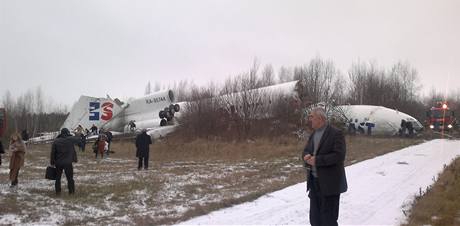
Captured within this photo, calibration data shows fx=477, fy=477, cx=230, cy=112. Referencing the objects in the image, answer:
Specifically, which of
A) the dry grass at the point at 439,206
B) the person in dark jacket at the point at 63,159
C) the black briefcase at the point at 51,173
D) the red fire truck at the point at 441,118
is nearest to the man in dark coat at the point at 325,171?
the dry grass at the point at 439,206

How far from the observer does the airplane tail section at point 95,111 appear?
44.4 metres

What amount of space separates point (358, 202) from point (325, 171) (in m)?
4.63

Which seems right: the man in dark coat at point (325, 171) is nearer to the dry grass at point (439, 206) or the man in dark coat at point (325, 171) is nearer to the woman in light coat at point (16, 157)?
the dry grass at point (439, 206)

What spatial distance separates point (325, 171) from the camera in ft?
18.7

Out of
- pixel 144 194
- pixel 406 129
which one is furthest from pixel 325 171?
pixel 406 129

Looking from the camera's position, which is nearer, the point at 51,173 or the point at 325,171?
the point at 325,171

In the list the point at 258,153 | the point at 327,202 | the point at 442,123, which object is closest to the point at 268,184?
the point at 327,202

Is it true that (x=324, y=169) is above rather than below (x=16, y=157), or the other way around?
above

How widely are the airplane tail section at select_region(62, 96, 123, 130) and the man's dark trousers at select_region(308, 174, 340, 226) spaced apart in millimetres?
39760

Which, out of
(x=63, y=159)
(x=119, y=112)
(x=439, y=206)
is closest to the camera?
(x=439, y=206)

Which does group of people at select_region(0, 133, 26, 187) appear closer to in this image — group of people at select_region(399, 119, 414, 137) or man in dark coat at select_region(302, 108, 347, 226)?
man in dark coat at select_region(302, 108, 347, 226)

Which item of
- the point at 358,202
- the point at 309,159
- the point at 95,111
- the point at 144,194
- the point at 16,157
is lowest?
the point at 144,194

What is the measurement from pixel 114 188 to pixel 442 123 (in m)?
37.0

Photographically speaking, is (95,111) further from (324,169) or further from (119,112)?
(324,169)
